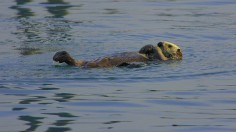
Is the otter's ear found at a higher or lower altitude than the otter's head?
lower

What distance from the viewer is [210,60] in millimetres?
11773

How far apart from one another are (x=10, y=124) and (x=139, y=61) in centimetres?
399

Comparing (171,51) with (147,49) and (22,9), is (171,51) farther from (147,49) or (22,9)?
(22,9)

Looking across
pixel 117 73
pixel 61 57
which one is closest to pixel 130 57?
pixel 117 73

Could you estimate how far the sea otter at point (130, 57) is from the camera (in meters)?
10.9

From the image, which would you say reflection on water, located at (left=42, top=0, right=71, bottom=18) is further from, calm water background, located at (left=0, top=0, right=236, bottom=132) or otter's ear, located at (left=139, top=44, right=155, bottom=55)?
otter's ear, located at (left=139, top=44, right=155, bottom=55)

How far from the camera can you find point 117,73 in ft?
35.4

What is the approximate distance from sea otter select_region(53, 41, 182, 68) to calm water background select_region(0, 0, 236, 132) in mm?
131

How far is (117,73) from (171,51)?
155 centimetres

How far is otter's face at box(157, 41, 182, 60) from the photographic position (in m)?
12.1

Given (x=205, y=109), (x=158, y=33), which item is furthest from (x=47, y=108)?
(x=158, y=33)

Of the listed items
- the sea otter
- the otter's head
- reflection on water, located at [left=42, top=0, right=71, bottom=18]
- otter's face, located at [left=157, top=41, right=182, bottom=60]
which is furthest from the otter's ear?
reflection on water, located at [left=42, top=0, right=71, bottom=18]

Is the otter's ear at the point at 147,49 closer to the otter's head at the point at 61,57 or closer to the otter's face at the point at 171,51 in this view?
the otter's face at the point at 171,51

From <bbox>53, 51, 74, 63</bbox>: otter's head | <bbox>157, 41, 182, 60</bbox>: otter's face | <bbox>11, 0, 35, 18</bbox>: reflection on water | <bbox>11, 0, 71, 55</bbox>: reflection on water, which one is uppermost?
<bbox>53, 51, 74, 63</bbox>: otter's head
